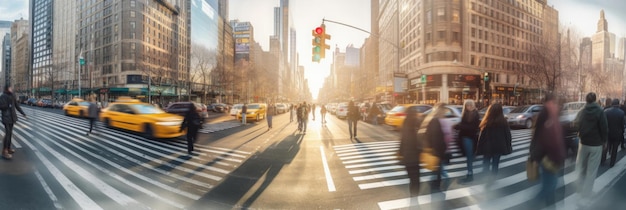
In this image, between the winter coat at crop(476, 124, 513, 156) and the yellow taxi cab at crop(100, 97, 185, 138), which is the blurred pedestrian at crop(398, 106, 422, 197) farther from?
the yellow taxi cab at crop(100, 97, 185, 138)

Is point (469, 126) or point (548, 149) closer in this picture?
point (548, 149)

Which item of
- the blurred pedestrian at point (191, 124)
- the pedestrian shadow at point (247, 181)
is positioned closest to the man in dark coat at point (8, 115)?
the blurred pedestrian at point (191, 124)

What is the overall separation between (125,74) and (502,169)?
211 ft

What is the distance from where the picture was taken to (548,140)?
153 inches

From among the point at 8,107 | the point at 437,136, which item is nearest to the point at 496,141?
the point at 437,136

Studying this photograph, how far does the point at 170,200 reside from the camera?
3684mm

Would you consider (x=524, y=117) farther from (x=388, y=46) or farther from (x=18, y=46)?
(x=388, y=46)

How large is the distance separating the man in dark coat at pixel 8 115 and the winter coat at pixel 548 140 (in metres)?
11.1

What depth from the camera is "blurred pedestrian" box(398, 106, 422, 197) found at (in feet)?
12.9

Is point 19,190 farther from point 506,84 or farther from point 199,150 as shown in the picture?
point 506,84

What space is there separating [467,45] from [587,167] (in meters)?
43.4

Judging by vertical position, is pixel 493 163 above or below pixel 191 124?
below

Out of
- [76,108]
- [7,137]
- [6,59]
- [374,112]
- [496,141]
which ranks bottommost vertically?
[7,137]

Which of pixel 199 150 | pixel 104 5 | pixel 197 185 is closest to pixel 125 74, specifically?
pixel 104 5
